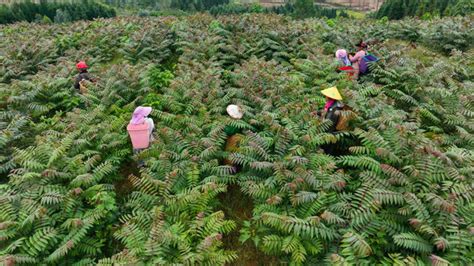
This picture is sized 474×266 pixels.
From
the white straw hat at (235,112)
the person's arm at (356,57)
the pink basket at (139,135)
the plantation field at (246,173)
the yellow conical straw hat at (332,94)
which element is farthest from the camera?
the person's arm at (356,57)

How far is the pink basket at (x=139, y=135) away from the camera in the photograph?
25.8 feet

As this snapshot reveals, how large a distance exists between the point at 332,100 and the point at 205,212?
4.25m

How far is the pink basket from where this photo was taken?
7.87 metres

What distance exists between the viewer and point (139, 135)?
7.93 metres

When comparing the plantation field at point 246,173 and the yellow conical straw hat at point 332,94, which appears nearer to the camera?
the plantation field at point 246,173

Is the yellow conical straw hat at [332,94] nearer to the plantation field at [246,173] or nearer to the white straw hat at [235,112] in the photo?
the plantation field at [246,173]

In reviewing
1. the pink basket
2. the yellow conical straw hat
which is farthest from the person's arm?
the pink basket

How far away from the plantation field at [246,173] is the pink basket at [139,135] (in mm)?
438

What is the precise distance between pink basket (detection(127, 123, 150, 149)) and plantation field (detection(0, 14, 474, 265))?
17.2 inches

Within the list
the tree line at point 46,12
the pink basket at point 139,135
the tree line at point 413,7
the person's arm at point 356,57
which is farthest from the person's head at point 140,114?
the tree line at point 413,7

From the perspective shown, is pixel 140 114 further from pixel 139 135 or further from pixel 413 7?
pixel 413 7

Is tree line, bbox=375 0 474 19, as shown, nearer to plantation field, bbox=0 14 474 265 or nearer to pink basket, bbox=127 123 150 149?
plantation field, bbox=0 14 474 265

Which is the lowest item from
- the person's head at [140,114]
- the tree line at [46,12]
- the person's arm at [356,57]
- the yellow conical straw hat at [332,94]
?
the person's arm at [356,57]

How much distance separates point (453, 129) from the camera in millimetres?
8484
